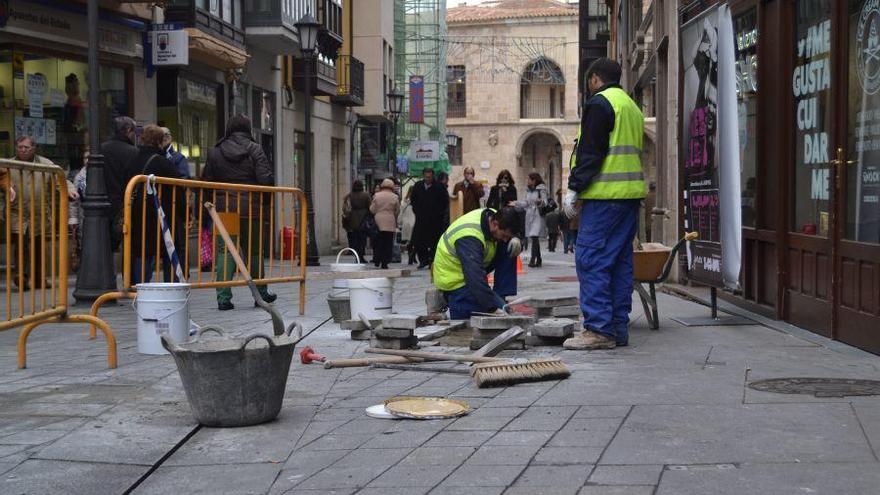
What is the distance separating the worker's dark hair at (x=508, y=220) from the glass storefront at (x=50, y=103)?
27.7 ft

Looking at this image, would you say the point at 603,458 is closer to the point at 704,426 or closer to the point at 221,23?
the point at 704,426

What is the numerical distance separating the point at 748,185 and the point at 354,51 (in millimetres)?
30525

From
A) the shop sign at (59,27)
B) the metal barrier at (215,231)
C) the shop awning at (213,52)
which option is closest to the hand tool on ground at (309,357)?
the metal barrier at (215,231)

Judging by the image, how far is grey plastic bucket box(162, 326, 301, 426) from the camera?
5562 millimetres

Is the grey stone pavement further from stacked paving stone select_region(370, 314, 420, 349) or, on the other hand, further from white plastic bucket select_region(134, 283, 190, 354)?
stacked paving stone select_region(370, 314, 420, 349)

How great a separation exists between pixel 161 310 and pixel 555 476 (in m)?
3.99

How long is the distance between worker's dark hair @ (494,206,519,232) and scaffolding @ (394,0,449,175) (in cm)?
4486

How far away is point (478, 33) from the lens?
73.5 metres

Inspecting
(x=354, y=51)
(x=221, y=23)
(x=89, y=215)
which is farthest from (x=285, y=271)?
(x=354, y=51)

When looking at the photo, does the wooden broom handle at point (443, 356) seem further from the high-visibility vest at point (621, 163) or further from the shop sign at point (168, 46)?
the shop sign at point (168, 46)

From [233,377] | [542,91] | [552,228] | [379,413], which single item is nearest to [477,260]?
[379,413]

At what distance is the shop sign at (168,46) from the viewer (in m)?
18.6

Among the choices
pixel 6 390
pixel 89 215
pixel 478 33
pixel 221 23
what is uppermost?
pixel 478 33

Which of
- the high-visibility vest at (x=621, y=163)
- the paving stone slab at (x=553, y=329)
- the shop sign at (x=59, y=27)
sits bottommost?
the paving stone slab at (x=553, y=329)
